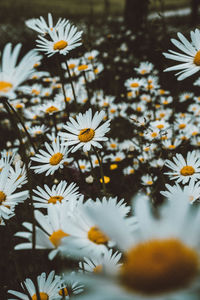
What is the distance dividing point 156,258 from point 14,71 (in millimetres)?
608

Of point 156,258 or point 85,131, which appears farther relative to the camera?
point 85,131

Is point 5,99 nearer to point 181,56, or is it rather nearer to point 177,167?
point 181,56

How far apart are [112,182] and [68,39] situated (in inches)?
45.7

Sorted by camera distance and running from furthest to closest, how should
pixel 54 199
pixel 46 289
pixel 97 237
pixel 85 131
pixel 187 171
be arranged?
pixel 187 171, pixel 85 131, pixel 54 199, pixel 46 289, pixel 97 237

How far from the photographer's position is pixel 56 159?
1601mm

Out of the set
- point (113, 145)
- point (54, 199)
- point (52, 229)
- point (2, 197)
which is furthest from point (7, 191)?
point (113, 145)

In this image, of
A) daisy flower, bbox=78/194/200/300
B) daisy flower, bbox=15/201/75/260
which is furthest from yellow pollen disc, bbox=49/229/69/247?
daisy flower, bbox=78/194/200/300

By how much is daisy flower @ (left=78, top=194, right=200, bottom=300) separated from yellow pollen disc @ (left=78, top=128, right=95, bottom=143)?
82 cm

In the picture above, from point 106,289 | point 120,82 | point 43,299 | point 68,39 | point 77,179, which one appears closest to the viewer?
point 106,289

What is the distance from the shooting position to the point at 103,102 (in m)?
3.22

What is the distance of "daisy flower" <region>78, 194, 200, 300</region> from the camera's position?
526mm

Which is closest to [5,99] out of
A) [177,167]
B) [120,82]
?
[177,167]

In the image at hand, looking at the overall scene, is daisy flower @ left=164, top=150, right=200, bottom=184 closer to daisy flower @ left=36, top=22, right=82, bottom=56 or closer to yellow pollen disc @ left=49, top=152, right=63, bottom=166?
yellow pollen disc @ left=49, top=152, right=63, bottom=166

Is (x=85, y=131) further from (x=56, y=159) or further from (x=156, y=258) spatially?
(x=156, y=258)
